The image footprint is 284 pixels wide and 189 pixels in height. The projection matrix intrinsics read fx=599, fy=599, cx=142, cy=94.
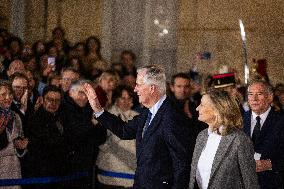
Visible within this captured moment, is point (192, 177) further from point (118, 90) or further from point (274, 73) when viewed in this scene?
point (274, 73)

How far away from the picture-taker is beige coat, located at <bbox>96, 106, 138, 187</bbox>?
7023 mm

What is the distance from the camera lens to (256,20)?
12141 millimetres

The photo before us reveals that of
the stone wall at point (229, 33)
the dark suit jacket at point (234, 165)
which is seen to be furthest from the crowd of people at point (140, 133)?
the stone wall at point (229, 33)

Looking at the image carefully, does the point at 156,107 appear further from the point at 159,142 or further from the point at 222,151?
the point at 222,151

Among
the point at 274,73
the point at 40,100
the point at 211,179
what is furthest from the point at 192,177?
the point at 274,73

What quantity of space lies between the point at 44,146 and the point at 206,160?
220 cm

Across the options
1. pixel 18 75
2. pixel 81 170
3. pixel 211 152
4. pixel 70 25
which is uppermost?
pixel 70 25

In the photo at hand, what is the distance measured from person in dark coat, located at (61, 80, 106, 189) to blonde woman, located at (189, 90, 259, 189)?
1960mm

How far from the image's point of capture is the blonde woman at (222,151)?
4508mm

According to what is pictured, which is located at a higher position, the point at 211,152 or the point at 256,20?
the point at 256,20

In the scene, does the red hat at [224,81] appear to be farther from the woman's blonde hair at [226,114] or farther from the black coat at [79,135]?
the woman's blonde hair at [226,114]

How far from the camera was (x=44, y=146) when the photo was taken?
6.24 meters

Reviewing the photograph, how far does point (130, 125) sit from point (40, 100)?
79.0 inches

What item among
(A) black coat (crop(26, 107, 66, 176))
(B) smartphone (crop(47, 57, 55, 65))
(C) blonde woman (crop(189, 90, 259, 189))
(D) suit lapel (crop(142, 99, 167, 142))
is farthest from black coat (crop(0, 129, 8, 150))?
(B) smartphone (crop(47, 57, 55, 65))
